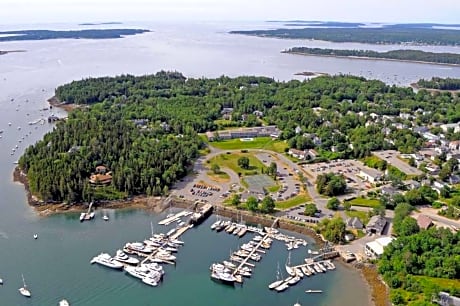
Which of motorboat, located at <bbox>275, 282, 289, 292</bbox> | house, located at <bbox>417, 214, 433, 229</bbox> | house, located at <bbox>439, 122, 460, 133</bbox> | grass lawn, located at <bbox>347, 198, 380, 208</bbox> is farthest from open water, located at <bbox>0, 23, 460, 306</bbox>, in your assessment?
house, located at <bbox>439, 122, 460, 133</bbox>

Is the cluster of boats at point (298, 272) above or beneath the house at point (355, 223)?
beneath

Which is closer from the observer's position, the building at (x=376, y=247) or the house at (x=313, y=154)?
the building at (x=376, y=247)

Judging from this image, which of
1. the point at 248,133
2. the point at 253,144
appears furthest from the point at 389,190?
the point at 248,133

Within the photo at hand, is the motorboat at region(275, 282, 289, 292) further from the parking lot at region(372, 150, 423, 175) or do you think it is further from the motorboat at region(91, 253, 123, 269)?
the parking lot at region(372, 150, 423, 175)

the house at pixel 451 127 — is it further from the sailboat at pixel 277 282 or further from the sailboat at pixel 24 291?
the sailboat at pixel 24 291

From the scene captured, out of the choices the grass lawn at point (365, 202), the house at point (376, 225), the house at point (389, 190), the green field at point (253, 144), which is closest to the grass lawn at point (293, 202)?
the grass lawn at point (365, 202)

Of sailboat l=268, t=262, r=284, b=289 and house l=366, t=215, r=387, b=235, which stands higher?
house l=366, t=215, r=387, b=235
